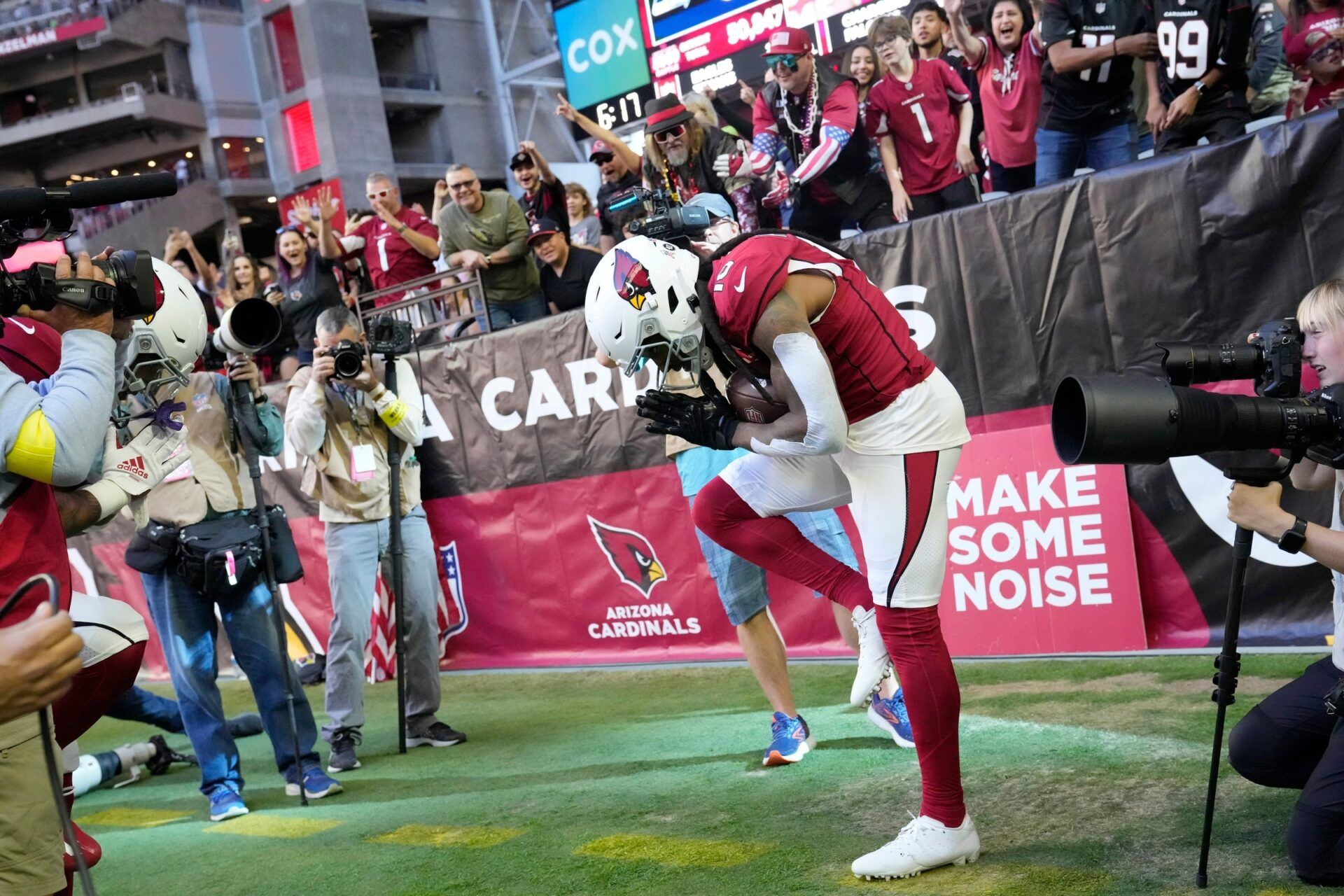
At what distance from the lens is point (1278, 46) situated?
Result: 595 centimetres

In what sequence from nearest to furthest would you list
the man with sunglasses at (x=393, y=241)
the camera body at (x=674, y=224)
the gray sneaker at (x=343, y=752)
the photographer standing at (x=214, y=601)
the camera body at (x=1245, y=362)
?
1. the camera body at (x=1245, y=362)
2. the camera body at (x=674, y=224)
3. the photographer standing at (x=214, y=601)
4. the gray sneaker at (x=343, y=752)
5. the man with sunglasses at (x=393, y=241)

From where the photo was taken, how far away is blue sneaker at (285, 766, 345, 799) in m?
4.96

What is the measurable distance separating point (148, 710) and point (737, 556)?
3.69 m

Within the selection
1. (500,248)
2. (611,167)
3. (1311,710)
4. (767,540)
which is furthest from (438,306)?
(1311,710)

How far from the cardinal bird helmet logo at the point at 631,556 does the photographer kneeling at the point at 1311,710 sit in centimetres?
401

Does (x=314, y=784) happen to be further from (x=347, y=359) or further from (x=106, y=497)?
(x=106, y=497)

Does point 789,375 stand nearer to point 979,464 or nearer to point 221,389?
point 979,464

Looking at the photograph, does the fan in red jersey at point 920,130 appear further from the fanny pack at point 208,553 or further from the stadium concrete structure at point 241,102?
the stadium concrete structure at point 241,102

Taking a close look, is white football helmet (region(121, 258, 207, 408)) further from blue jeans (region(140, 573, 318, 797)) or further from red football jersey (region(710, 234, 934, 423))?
red football jersey (region(710, 234, 934, 423))

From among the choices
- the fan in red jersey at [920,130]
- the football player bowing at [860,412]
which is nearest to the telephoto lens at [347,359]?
the football player bowing at [860,412]

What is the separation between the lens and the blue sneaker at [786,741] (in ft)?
14.2

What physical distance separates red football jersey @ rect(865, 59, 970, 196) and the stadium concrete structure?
1514 cm

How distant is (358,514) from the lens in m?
5.53

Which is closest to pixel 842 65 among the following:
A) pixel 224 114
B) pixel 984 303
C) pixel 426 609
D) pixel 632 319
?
pixel 984 303
